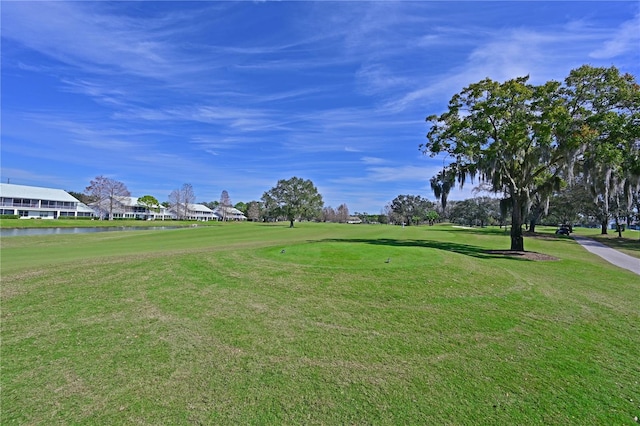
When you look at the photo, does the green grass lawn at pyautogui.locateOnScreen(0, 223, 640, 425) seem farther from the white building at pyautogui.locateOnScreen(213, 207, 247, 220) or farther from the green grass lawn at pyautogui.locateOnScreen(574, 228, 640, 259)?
the white building at pyautogui.locateOnScreen(213, 207, 247, 220)

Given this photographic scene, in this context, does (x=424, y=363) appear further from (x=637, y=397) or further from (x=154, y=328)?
(x=154, y=328)


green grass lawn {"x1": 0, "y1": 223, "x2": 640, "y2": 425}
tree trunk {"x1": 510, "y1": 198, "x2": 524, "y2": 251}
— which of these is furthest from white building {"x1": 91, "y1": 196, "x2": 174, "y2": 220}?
tree trunk {"x1": 510, "y1": 198, "x2": 524, "y2": 251}

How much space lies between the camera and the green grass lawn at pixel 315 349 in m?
3.62

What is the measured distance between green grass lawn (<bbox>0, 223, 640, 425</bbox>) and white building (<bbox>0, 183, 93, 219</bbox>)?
78.8 metres

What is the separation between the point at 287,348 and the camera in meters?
5.13

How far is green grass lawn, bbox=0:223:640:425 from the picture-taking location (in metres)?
3.62

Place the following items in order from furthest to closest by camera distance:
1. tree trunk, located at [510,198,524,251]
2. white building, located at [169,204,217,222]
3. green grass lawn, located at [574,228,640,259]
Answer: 1. white building, located at [169,204,217,222]
2. green grass lawn, located at [574,228,640,259]
3. tree trunk, located at [510,198,524,251]

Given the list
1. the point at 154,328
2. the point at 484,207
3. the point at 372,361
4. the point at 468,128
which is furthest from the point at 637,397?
the point at 484,207

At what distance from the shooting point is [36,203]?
72062 mm

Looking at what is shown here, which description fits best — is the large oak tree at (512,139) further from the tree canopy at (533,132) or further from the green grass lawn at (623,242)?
the green grass lawn at (623,242)

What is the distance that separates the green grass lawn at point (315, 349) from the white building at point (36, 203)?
78.8 m

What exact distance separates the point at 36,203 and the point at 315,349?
93.9 m

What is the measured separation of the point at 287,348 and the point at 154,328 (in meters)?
2.68

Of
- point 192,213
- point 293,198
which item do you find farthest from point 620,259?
point 192,213
